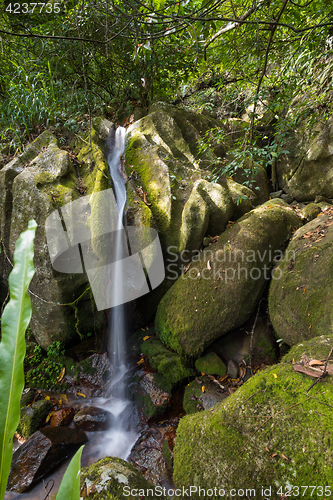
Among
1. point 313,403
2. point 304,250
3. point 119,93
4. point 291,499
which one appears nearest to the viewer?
point 291,499

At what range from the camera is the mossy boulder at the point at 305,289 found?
3211mm

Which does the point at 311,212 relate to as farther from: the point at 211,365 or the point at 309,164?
the point at 211,365

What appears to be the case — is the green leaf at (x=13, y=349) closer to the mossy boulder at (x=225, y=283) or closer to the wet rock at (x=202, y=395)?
the wet rock at (x=202, y=395)

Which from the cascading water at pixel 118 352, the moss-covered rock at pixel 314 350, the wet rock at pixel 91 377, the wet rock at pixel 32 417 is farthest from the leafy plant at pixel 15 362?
the wet rock at pixel 91 377

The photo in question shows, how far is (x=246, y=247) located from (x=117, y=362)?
3.15 metres

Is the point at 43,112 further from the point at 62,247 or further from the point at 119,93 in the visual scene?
the point at 62,247

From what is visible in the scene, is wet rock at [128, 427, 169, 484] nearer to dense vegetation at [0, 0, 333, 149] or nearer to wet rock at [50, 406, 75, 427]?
wet rock at [50, 406, 75, 427]

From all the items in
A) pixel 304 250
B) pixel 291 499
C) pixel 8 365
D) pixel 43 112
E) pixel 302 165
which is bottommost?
pixel 291 499

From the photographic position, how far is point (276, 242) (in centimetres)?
428

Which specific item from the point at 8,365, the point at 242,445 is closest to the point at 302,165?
the point at 242,445

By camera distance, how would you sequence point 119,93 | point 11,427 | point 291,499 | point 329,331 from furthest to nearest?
1. point 119,93
2. point 329,331
3. point 291,499
4. point 11,427

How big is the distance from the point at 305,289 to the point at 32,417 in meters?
4.44

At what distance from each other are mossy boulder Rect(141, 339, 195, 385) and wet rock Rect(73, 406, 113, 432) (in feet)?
3.34

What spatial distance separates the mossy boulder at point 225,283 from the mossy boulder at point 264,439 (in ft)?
5.12
